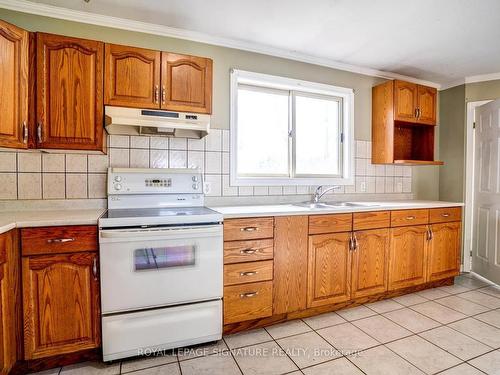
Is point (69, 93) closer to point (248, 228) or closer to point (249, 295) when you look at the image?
point (248, 228)

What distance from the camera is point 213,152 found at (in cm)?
246

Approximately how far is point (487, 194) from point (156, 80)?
11.3ft

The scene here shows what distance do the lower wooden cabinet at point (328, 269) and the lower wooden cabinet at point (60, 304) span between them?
1.47 metres

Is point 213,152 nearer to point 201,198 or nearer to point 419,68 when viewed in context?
point 201,198

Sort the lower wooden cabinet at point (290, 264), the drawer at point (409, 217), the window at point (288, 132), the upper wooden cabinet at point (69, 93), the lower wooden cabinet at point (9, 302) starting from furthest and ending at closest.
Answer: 1. the window at point (288, 132)
2. the drawer at point (409, 217)
3. the lower wooden cabinet at point (290, 264)
4. the upper wooden cabinet at point (69, 93)
5. the lower wooden cabinet at point (9, 302)

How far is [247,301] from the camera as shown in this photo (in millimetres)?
1994

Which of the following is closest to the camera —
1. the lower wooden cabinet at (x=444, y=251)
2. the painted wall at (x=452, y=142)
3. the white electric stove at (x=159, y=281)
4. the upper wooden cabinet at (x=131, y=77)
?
the white electric stove at (x=159, y=281)

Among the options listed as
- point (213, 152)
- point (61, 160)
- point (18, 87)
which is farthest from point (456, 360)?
point (18, 87)

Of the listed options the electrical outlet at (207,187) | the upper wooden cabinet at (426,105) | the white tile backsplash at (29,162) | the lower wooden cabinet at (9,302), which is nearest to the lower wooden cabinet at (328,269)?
the electrical outlet at (207,187)

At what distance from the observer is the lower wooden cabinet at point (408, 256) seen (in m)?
2.54

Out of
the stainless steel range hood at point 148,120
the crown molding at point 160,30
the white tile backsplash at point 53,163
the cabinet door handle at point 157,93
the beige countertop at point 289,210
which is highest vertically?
the crown molding at point 160,30

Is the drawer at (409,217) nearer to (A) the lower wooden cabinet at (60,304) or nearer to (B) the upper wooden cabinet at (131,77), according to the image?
(B) the upper wooden cabinet at (131,77)

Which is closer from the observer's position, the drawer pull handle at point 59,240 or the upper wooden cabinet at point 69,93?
the drawer pull handle at point 59,240

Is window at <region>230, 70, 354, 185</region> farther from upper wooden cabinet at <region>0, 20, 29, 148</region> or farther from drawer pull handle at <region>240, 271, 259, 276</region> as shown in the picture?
upper wooden cabinet at <region>0, 20, 29, 148</region>
